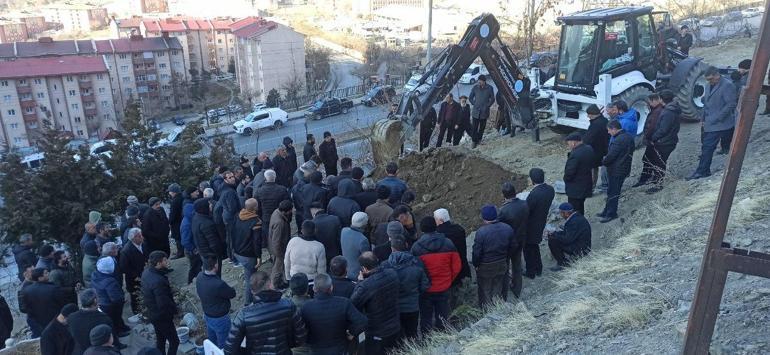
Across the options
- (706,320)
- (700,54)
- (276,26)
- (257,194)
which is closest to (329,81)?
(276,26)

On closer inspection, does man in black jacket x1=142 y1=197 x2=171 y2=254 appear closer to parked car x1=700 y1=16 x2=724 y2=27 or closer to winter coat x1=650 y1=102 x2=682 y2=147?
winter coat x1=650 y1=102 x2=682 y2=147

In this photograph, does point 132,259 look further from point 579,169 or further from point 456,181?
point 579,169

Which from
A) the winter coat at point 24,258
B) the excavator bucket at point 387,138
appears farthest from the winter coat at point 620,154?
the winter coat at point 24,258

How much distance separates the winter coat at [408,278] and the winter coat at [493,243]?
0.76m

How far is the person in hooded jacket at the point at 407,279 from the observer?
5.22 m

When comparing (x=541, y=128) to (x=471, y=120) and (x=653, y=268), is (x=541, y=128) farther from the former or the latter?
(x=653, y=268)

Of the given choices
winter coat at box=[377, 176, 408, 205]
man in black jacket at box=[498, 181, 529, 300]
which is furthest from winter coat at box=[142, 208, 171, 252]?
man in black jacket at box=[498, 181, 529, 300]

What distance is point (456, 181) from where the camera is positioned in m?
10.1

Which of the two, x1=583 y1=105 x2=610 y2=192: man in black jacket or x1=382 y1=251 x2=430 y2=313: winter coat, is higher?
x1=583 y1=105 x2=610 y2=192: man in black jacket

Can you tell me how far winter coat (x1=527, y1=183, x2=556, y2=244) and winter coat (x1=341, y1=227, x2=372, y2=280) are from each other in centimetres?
194

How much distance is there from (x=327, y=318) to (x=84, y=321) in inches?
92.4

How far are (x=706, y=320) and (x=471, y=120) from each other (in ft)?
31.4

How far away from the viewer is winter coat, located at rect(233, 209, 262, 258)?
6.98 m

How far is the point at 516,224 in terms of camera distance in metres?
6.16
